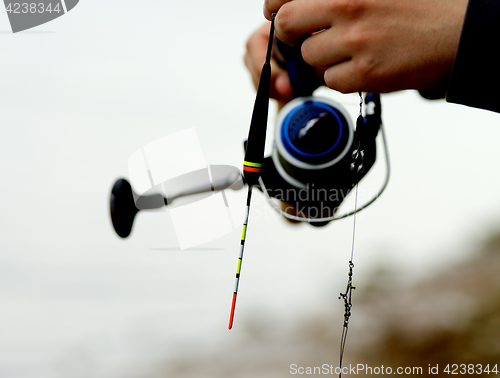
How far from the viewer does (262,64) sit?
2.81 feet

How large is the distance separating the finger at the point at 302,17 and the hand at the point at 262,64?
27 cm

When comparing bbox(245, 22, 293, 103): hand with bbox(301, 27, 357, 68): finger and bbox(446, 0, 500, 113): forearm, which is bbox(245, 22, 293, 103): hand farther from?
bbox(446, 0, 500, 113): forearm

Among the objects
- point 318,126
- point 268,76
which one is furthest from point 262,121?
point 318,126

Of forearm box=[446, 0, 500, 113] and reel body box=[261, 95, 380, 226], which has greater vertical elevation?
forearm box=[446, 0, 500, 113]

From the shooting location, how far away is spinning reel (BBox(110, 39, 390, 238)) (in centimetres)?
67

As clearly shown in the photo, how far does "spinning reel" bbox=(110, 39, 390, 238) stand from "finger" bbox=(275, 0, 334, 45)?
0.19 metres

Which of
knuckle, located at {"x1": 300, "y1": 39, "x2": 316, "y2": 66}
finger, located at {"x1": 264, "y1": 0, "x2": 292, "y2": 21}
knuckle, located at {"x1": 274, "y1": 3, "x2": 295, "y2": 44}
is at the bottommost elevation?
knuckle, located at {"x1": 300, "y1": 39, "x2": 316, "y2": 66}

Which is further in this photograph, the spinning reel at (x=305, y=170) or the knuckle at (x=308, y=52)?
the spinning reel at (x=305, y=170)

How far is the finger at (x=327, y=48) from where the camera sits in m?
0.47

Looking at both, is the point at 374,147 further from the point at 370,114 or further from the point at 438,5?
the point at 438,5

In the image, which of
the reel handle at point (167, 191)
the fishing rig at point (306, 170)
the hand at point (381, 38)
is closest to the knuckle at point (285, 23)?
the hand at point (381, 38)

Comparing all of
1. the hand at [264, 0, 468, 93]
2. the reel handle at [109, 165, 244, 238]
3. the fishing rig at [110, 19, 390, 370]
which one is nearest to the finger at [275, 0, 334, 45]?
the hand at [264, 0, 468, 93]

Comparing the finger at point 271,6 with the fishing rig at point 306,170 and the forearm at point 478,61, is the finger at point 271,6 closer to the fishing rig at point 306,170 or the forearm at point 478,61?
the fishing rig at point 306,170

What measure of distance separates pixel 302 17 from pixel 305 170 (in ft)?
0.83
